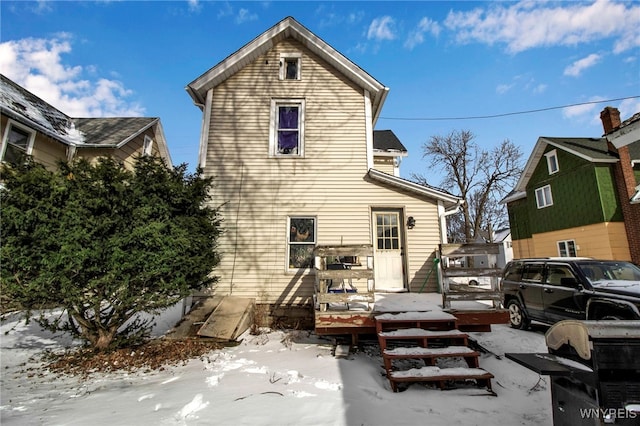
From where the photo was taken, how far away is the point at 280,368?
14.6ft

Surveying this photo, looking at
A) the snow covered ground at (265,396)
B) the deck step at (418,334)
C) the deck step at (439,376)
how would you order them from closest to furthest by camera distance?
1. the snow covered ground at (265,396)
2. the deck step at (439,376)
3. the deck step at (418,334)

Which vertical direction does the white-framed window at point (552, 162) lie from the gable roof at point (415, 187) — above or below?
above

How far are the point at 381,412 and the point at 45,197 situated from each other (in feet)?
18.9

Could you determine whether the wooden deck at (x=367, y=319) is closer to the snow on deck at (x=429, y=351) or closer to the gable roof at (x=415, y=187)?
the snow on deck at (x=429, y=351)

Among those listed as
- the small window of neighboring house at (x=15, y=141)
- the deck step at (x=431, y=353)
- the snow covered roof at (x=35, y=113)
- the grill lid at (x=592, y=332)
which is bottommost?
the deck step at (x=431, y=353)

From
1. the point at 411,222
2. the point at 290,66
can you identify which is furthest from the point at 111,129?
the point at 411,222

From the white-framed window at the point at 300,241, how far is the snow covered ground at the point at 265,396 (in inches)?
109

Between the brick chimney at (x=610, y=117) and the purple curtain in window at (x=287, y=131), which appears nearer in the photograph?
the purple curtain in window at (x=287, y=131)

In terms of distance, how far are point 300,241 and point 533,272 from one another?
5865 mm

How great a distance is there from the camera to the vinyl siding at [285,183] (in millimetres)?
7625

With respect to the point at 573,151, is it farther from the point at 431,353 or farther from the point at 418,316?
the point at 431,353

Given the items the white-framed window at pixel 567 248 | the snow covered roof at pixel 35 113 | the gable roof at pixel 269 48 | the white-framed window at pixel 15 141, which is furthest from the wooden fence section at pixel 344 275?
Result: the white-framed window at pixel 567 248

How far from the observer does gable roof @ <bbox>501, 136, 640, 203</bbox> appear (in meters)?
14.8

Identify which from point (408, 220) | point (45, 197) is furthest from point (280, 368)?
point (408, 220)
